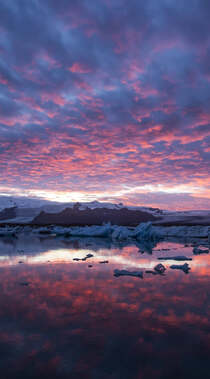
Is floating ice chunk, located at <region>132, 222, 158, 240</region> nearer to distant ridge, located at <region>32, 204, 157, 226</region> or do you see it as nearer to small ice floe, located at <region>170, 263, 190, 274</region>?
small ice floe, located at <region>170, 263, 190, 274</region>

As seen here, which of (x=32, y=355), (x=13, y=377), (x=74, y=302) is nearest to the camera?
(x=13, y=377)

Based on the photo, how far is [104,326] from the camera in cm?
405

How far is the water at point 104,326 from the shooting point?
2.93 m

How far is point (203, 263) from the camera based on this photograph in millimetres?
9477

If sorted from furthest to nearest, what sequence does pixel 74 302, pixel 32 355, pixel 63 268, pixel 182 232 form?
pixel 182 232 < pixel 63 268 < pixel 74 302 < pixel 32 355

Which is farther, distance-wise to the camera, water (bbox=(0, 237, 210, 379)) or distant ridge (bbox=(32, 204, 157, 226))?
distant ridge (bbox=(32, 204, 157, 226))

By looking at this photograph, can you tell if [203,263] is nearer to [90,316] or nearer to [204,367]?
[90,316]

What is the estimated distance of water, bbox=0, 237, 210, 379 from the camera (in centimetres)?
293

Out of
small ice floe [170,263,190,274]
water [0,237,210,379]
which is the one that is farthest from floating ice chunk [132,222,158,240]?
water [0,237,210,379]

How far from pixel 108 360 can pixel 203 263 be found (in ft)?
24.2

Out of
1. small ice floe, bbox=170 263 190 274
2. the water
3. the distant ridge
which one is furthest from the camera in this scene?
the distant ridge

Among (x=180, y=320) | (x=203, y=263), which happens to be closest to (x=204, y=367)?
(x=180, y=320)

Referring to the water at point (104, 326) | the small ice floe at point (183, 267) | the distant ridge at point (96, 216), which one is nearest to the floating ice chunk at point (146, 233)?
the small ice floe at point (183, 267)

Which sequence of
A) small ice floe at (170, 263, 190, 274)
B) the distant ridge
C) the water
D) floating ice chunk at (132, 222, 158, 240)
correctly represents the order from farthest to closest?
the distant ridge, floating ice chunk at (132, 222, 158, 240), small ice floe at (170, 263, 190, 274), the water
